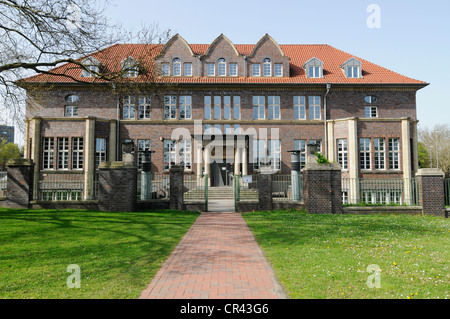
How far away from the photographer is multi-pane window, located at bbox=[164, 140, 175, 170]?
997 inches

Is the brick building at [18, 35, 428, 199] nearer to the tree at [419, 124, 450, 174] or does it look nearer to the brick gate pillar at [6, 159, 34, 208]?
the brick gate pillar at [6, 159, 34, 208]

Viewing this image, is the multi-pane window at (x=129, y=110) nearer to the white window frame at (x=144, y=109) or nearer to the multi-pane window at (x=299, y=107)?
the white window frame at (x=144, y=109)

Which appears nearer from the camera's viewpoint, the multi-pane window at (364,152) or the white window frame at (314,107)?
the multi-pane window at (364,152)

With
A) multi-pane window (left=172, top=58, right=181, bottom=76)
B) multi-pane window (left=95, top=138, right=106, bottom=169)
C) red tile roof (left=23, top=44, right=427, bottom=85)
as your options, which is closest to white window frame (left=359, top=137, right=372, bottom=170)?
red tile roof (left=23, top=44, right=427, bottom=85)

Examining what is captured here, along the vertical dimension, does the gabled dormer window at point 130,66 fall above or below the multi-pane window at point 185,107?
below

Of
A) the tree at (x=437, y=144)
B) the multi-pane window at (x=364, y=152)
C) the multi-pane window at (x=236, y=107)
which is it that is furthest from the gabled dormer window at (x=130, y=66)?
the tree at (x=437, y=144)

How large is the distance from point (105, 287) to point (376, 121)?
78.5 feet

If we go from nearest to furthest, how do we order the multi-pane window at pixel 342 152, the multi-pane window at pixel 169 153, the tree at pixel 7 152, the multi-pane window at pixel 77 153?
the multi-pane window at pixel 77 153 < the multi-pane window at pixel 342 152 < the multi-pane window at pixel 169 153 < the tree at pixel 7 152

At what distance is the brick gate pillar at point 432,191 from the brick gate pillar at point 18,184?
59.6ft

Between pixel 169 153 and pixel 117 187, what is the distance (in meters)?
11.7

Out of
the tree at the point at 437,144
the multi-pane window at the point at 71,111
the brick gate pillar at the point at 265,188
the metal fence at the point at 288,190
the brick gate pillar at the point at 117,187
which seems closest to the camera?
the brick gate pillar at the point at 117,187

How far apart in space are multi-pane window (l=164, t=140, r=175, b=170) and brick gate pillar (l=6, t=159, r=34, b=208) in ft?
38.7

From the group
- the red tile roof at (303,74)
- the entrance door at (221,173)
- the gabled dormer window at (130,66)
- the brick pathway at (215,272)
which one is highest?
the red tile roof at (303,74)

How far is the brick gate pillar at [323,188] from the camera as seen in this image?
1345 cm
